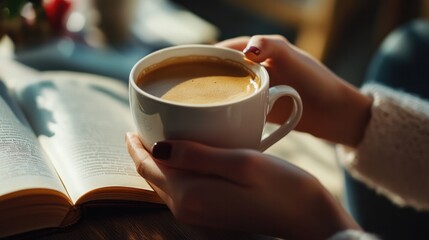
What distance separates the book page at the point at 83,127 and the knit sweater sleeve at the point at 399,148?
0.41 meters

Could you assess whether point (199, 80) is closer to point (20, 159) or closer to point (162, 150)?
point (162, 150)

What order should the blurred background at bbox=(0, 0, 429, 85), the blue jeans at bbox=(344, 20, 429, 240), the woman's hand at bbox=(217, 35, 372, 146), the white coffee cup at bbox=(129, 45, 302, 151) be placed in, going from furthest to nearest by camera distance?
the blurred background at bbox=(0, 0, 429, 85) < the blue jeans at bbox=(344, 20, 429, 240) < the woman's hand at bbox=(217, 35, 372, 146) < the white coffee cup at bbox=(129, 45, 302, 151)

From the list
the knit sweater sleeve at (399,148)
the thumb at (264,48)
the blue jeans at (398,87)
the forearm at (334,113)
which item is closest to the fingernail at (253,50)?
the thumb at (264,48)

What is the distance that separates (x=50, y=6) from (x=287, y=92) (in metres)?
0.81

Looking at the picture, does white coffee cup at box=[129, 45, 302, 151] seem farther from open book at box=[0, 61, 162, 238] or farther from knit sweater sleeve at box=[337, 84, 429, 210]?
knit sweater sleeve at box=[337, 84, 429, 210]

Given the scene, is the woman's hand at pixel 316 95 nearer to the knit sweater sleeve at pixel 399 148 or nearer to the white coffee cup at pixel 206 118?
the knit sweater sleeve at pixel 399 148

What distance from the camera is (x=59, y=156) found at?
686 millimetres

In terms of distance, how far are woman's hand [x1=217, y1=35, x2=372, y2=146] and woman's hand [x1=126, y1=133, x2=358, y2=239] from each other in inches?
9.1

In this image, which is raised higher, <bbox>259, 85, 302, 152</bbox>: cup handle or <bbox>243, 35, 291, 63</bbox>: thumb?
<bbox>243, 35, 291, 63</bbox>: thumb

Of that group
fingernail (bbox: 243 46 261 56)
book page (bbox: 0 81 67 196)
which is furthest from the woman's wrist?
book page (bbox: 0 81 67 196)

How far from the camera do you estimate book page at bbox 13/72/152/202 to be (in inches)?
25.0

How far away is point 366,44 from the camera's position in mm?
2068

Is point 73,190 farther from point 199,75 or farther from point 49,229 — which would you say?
point 199,75

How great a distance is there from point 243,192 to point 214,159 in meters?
0.05
